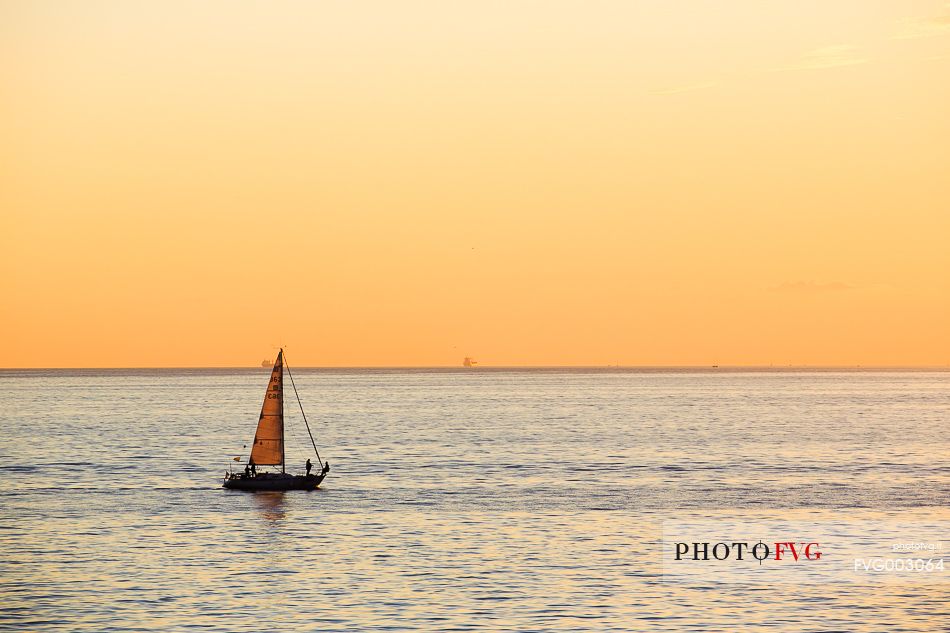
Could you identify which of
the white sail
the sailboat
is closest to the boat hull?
the sailboat

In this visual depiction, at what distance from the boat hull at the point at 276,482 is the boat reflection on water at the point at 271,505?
0.56m

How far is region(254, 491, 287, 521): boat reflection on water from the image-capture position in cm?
8385

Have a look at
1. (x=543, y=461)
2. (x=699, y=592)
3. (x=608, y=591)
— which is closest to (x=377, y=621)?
(x=608, y=591)

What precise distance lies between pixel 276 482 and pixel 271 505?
24.5 feet

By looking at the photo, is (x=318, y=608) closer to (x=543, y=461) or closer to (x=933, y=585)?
(x=933, y=585)

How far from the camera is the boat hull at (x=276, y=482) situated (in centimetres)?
9662

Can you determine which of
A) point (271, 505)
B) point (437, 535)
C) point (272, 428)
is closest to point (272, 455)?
point (272, 428)

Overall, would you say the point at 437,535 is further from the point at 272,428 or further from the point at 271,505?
the point at 272,428

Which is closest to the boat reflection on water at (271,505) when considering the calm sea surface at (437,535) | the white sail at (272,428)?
the calm sea surface at (437,535)

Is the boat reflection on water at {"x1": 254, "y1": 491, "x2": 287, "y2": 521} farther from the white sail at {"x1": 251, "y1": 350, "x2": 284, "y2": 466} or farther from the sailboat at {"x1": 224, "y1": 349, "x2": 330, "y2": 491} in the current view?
the white sail at {"x1": 251, "y1": 350, "x2": 284, "y2": 466}

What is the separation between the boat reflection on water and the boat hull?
1.85ft

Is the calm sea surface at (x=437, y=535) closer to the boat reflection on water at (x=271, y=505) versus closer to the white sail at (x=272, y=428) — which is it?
the boat reflection on water at (x=271, y=505)

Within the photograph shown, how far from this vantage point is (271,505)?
89.8m

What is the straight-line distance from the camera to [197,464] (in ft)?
411
